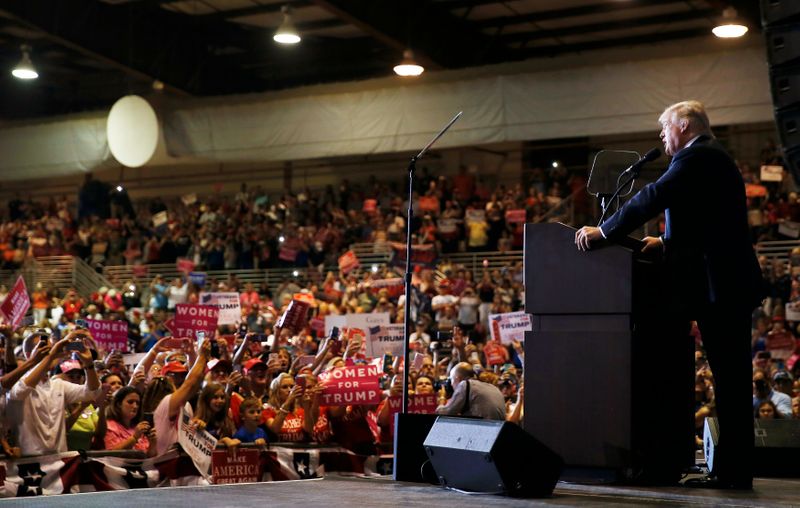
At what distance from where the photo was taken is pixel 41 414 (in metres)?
8.66

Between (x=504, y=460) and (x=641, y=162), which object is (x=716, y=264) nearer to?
(x=641, y=162)

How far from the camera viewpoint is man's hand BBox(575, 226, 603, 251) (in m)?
5.12

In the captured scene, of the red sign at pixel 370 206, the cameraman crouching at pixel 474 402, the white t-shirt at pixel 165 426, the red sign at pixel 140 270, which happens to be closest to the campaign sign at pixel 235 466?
the white t-shirt at pixel 165 426

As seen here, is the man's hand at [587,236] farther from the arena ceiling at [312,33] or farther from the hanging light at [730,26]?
the arena ceiling at [312,33]

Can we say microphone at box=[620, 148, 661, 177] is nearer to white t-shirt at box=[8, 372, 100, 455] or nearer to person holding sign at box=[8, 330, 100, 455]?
person holding sign at box=[8, 330, 100, 455]

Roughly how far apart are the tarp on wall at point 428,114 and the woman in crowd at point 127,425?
12.4 m

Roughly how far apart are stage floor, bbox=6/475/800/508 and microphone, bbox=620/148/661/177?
4.47ft

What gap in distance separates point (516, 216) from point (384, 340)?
30.4 feet

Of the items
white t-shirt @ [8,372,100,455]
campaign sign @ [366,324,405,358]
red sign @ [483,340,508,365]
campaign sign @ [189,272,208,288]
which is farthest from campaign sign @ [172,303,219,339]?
campaign sign @ [189,272,208,288]

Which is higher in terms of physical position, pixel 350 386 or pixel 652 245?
pixel 652 245

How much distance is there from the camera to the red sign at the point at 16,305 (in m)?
12.5

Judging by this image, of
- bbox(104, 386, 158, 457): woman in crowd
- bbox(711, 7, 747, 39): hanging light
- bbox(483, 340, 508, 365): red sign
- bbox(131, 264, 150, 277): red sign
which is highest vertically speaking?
bbox(711, 7, 747, 39): hanging light

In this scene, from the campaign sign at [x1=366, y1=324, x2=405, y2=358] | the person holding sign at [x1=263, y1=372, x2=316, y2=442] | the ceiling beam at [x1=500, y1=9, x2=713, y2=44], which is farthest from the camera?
the ceiling beam at [x1=500, y1=9, x2=713, y2=44]

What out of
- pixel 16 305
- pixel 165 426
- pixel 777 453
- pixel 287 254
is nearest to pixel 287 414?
pixel 165 426
